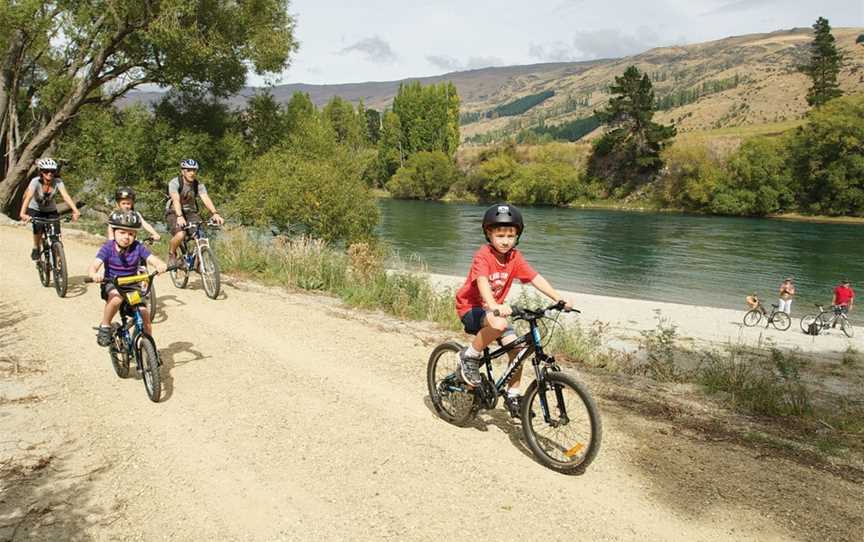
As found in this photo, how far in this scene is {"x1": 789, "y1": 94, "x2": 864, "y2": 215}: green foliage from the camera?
6144 cm

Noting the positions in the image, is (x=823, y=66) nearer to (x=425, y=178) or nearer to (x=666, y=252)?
(x=425, y=178)

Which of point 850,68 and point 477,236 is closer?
point 477,236

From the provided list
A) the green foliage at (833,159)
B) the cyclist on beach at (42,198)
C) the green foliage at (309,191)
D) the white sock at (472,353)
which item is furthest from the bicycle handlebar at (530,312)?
the green foliage at (833,159)

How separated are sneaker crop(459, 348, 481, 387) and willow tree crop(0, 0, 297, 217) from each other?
19776 millimetres

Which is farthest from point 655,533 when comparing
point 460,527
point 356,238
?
point 356,238

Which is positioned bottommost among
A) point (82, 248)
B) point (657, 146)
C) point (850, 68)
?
point (82, 248)

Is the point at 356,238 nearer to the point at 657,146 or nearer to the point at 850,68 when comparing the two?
the point at 657,146

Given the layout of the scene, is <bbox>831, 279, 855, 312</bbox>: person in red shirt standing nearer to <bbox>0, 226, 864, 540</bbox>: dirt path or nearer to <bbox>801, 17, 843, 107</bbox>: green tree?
<bbox>0, 226, 864, 540</bbox>: dirt path

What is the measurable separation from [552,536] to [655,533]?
29.2 inches

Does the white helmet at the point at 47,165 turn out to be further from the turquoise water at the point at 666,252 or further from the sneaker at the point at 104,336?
the turquoise water at the point at 666,252

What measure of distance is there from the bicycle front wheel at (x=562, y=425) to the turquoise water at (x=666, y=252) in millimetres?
19927

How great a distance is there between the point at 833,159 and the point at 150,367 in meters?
77.6

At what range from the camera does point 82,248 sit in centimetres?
1582

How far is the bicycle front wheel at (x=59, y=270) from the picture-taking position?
1002 cm
